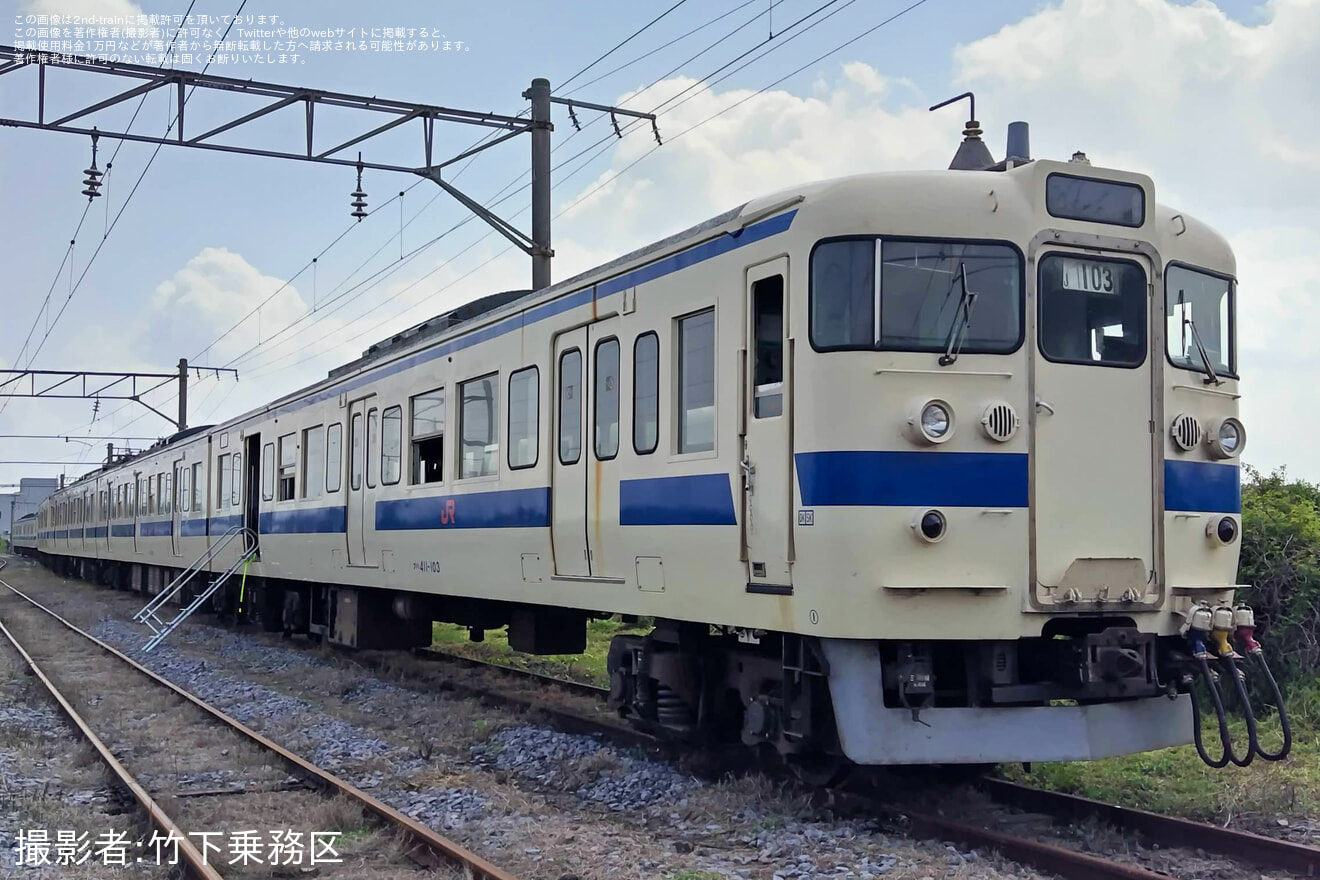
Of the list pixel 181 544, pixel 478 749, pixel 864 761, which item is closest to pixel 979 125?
pixel 864 761

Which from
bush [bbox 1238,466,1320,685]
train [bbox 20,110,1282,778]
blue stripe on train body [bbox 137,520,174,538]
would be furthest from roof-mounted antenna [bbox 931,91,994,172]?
blue stripe on train body [bbox 137,520,174,538]

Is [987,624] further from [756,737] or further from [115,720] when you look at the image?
[115,720]

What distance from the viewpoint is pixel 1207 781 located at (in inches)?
287

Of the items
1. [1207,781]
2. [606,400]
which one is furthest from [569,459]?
[1207,781]

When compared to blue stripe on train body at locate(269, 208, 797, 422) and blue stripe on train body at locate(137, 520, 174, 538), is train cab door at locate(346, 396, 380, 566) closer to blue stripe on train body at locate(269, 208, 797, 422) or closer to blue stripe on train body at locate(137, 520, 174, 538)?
blue stripe on train body at locate(269, 208, 797, 422)

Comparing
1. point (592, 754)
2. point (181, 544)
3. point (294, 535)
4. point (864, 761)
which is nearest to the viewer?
point (864, 761)

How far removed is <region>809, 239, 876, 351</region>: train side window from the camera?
20.0 ft

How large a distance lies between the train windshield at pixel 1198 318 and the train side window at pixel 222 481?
14.8m

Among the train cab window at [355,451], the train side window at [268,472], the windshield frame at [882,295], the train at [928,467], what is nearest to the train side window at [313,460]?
the train cab window at [355,451]

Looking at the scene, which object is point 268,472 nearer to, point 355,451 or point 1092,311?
point 355,451

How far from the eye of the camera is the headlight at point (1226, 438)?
22.0ft

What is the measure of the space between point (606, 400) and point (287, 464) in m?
8.68

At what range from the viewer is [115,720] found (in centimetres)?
1060

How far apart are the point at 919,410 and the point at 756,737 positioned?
201 centimetres
